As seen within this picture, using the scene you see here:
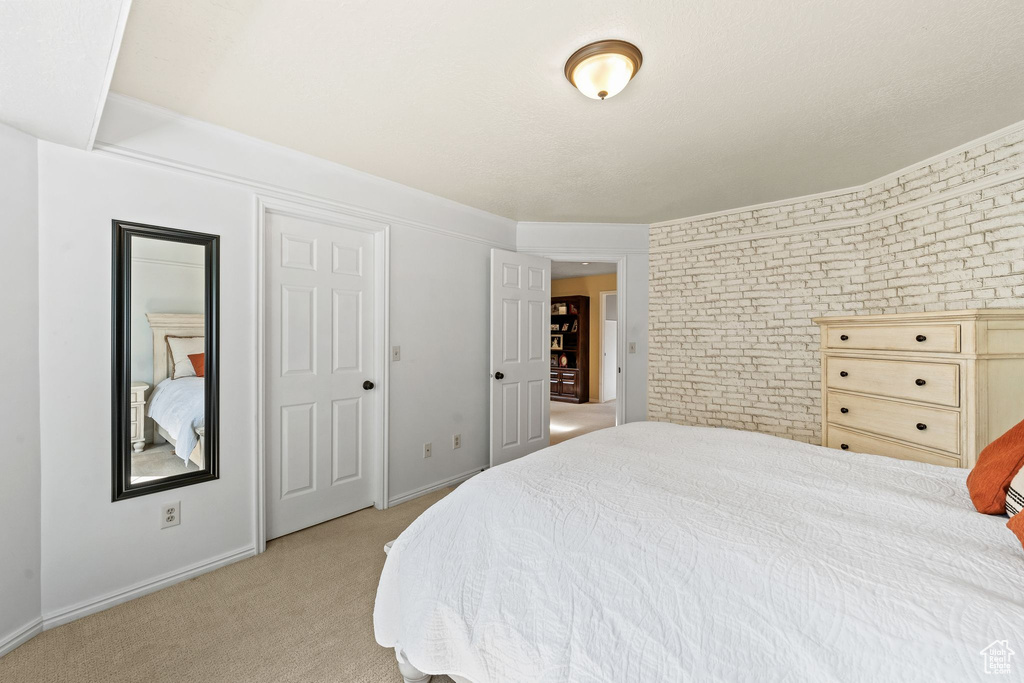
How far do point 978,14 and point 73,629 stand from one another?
426 centimetres

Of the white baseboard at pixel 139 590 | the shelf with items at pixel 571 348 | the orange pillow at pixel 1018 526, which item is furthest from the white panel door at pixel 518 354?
the shelf with items at pixel 571 348

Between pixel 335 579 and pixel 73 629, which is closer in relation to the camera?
pixel 73 629

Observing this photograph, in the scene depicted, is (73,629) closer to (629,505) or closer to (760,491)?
(629,505)

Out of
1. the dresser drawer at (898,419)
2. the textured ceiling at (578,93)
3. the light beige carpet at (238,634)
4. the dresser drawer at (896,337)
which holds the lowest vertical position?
the light beige carpet at (238,634)

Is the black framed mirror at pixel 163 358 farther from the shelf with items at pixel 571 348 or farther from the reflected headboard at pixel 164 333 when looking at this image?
the shelf with items at pixel 571 348

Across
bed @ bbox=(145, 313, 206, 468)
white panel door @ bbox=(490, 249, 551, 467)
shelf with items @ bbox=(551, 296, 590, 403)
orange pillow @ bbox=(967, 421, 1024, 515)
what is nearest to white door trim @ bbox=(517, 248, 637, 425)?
white panel door @ bbox=(490, 249, 551, 467)

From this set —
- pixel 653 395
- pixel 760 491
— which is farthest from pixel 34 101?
pixel 653 395

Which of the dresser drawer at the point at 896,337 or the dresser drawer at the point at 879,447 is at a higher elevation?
the dresser drawer at the point at 896,337

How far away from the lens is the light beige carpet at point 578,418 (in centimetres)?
581

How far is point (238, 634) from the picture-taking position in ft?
6.16

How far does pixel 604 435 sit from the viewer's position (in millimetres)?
2115

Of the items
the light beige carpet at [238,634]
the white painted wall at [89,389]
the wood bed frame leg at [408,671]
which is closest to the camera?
the wood bed frame leg at [408,671]

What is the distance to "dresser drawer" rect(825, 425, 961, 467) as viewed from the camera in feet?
6.90

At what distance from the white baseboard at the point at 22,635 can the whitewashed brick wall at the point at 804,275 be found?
4255mm
